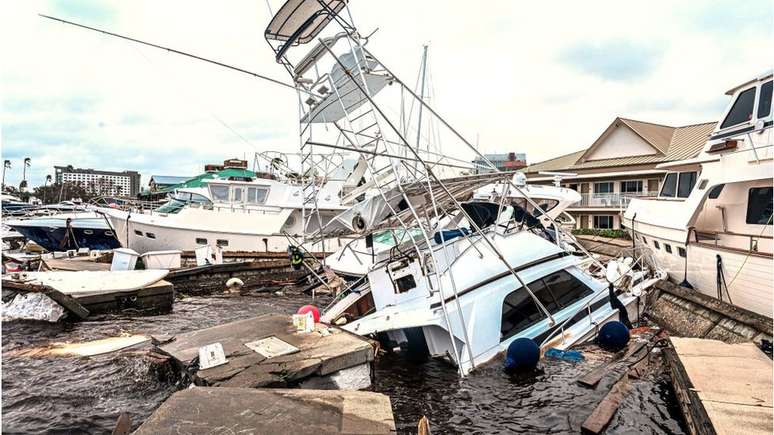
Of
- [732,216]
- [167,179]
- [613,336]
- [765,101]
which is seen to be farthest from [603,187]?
[167,179]

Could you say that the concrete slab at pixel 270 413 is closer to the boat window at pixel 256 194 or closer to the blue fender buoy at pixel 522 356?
the blue fender buoy at pixel 522 356

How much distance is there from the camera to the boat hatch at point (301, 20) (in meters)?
7.63

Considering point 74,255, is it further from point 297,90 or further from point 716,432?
point 716,432

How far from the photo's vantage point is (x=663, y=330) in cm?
1102

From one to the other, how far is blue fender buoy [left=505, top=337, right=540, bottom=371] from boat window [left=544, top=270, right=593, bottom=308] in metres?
2.00

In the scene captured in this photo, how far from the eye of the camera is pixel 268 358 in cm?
616

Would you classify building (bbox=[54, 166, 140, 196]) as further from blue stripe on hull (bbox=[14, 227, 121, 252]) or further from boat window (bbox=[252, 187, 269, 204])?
boat window (bbox=[252, 187, 269, 204])

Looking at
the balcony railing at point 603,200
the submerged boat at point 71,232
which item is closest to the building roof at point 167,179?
the submerged boat at point 71,232

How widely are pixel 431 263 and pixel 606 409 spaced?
3.98m

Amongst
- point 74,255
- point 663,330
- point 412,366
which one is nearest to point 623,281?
point 663,330

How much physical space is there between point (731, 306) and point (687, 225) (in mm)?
3017

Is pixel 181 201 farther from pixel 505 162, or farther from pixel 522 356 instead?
pixel 505 162

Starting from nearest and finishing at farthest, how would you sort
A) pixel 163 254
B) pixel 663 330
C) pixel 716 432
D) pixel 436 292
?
pixel 716 432 < pixel 436 292 < pixel 663 330 < pixel 163 254

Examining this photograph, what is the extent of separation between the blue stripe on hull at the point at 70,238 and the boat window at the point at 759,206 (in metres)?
27.9
